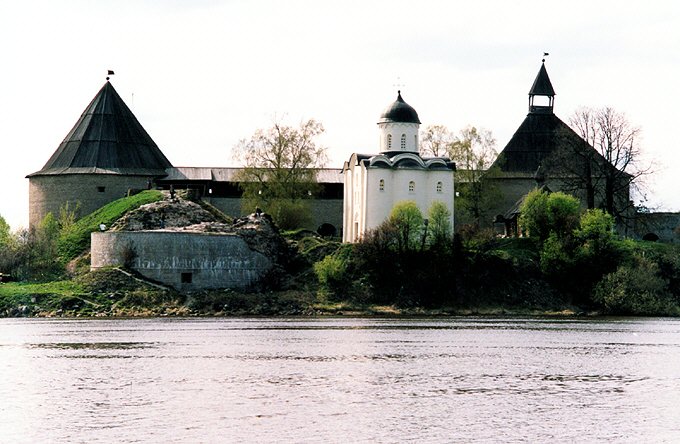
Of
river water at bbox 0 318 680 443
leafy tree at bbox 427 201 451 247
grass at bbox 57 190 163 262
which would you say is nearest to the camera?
river water at bbox 0 318 680 443

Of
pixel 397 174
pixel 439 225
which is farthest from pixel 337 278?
pixel 397 174

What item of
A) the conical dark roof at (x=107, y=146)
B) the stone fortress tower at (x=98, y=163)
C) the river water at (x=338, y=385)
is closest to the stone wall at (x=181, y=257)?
the river water at (x=338, y=385)

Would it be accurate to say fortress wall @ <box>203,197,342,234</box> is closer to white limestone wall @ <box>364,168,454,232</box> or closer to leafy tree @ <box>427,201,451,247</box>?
white limestone wall @ <box>364,168,454,232</box>

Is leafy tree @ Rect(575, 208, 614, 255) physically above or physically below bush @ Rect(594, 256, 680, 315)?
above

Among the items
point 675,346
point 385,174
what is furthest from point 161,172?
point 675,346

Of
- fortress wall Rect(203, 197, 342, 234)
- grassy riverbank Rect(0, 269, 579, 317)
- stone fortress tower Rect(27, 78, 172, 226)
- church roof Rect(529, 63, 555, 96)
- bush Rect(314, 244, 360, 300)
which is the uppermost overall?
church roof Rect(529, 63, 555, 96)

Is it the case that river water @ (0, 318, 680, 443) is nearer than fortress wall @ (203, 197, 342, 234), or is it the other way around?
river water @ (0, 318, 680, 443)

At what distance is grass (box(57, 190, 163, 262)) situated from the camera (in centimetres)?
7119

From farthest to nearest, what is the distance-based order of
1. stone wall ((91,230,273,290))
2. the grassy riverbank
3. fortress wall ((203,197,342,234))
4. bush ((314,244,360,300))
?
fortress wall ((203,197,342,234)) < bush ((314,244,360,300)) < stone wall ((91,230,273,290)) < the grassy riverbank

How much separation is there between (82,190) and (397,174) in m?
18.5

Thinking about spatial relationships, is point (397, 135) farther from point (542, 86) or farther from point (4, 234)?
point (4, 234)

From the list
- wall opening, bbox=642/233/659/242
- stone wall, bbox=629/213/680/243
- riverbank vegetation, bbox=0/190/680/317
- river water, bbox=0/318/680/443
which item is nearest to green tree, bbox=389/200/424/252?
riverbank vegetation, bbox=0/190/680/317

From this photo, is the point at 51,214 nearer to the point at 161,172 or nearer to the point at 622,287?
the point at 161,172

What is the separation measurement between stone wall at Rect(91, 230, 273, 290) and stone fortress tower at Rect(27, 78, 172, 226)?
1231cm
